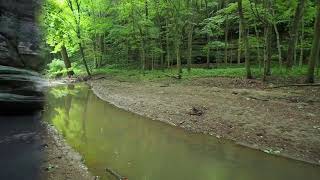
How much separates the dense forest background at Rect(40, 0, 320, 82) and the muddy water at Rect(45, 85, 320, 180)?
30.4 ft

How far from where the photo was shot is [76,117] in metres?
17.0

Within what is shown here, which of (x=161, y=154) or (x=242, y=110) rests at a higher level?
(x=242, y=110)

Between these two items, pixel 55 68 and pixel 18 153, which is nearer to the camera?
pixel 18 153

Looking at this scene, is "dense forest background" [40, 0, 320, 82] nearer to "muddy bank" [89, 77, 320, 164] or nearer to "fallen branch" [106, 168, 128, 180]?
"muddy bank" [89, 77, 320, 164]

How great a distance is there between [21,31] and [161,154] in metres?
8.30

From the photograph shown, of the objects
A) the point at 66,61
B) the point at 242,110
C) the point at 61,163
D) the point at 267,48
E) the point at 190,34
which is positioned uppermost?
the point at 190,34

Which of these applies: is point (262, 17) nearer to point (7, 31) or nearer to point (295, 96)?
point (295, 96)

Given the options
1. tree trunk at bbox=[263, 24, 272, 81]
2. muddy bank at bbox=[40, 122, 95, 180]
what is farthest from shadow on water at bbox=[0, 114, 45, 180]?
tree trunk at bbox=[263, 24, 272, 81]

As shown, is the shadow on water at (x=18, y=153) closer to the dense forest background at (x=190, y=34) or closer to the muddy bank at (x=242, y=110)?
the muddy bank at (x=242, y=110)

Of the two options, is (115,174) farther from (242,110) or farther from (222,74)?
(222,74)

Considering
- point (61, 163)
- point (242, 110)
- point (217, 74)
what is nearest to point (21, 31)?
point (61, 163)

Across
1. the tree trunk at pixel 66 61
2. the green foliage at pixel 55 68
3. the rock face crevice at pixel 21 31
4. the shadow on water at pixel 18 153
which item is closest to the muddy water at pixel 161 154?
the shadow on water at pixel 18 153

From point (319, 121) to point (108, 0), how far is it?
88.0 ft

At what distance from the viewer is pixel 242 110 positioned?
1516 cm
